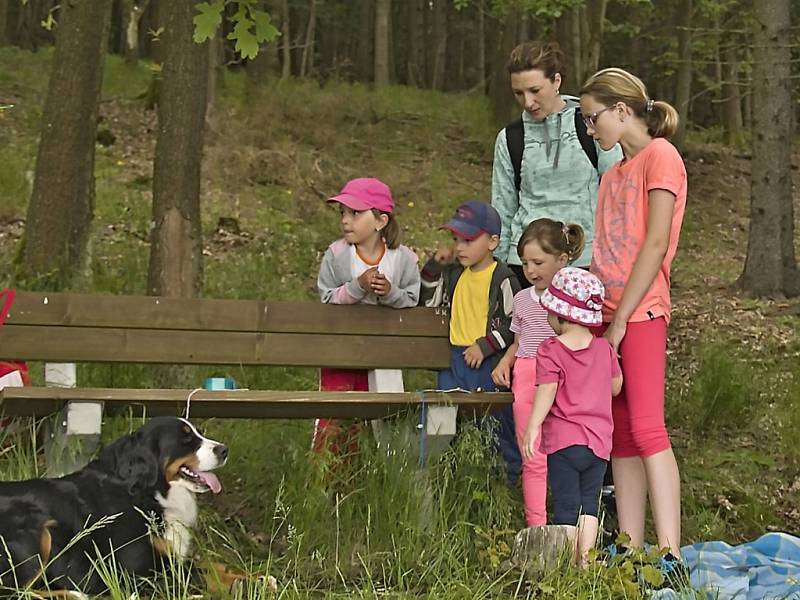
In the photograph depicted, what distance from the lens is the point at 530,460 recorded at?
178 inches

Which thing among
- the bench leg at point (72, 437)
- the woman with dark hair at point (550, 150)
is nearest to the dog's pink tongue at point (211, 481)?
the bench leg at point (72, 437)

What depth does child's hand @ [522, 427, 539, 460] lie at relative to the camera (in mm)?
4363

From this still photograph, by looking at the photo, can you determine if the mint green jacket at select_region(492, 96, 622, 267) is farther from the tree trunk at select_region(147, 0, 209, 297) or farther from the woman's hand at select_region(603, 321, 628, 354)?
the tree trunk at select_region(147, 0, 209, 297)

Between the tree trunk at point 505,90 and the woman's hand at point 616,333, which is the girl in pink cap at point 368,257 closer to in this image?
the woman's hand at point 616,333

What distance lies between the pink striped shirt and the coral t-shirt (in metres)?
0.37

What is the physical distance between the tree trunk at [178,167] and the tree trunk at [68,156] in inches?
66.7

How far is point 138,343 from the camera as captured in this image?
5.39m

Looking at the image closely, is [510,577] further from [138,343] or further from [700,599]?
[138,343]

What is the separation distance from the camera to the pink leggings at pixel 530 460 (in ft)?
14.9

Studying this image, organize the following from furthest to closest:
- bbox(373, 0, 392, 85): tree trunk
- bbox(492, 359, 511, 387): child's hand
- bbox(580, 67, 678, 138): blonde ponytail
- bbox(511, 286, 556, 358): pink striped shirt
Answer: bbox(373, 0, 392, 85): tree trunk
bbox(492, 359, 511, 387): child's hand
bbox(511, 286, 556, 358): pink striped shirt
bbox(580, 67, 678, 138): blonde ponytail

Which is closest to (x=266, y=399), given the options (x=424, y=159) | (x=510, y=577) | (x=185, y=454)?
(x=185, y=454)

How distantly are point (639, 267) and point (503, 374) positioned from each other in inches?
37.2

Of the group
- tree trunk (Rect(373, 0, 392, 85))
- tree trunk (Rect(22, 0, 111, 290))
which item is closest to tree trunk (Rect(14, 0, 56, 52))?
tree trunk (Rect(373, 0, 392, 85))

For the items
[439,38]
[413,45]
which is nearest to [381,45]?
[413,45]
